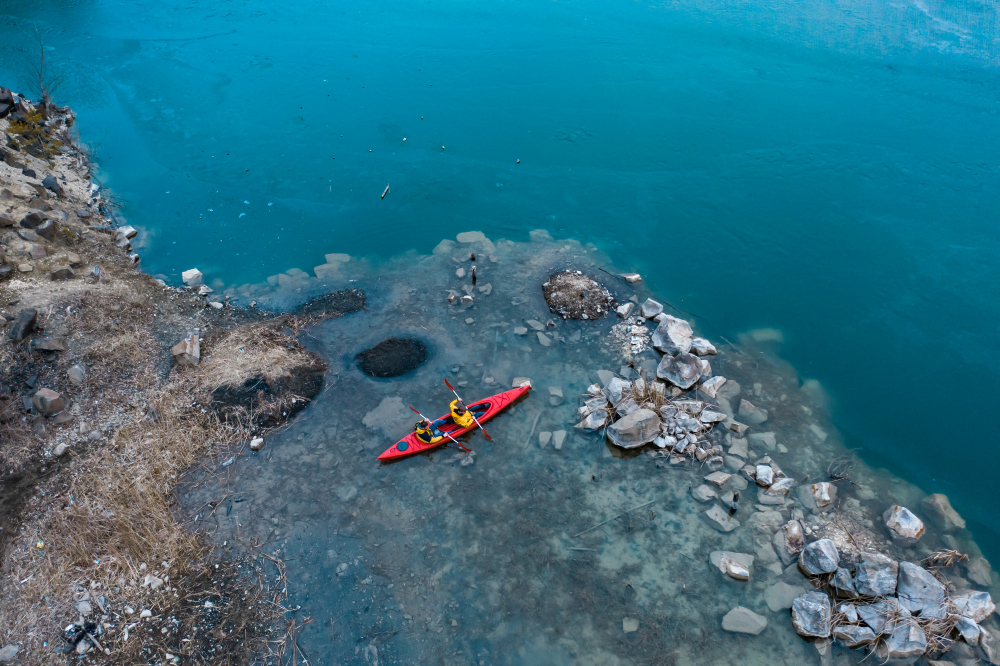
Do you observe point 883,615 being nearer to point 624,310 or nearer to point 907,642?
point 907,642

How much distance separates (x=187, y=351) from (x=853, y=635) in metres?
→ 13.8

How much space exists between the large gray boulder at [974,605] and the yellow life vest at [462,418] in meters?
8.80

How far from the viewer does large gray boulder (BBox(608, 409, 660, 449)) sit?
11.5 m

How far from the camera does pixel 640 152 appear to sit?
67.3 feet

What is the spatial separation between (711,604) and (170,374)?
464 inches

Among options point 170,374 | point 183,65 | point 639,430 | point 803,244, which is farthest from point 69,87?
point 803,244

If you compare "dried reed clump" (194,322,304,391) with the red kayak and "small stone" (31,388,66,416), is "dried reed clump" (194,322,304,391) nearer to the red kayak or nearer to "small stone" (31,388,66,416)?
"small stone" (31,388,66,416)

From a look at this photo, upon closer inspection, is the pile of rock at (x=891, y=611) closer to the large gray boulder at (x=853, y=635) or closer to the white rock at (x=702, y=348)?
the large gray boulder at (x=853, y=635)

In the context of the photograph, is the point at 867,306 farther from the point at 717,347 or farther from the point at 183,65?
the point at 183,65

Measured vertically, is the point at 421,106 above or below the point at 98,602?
above

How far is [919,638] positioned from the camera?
8695 millimetres

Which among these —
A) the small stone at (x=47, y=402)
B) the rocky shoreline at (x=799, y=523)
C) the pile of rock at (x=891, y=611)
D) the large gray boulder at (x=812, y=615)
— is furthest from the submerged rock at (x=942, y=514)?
the small stone at (x=47, y=402)

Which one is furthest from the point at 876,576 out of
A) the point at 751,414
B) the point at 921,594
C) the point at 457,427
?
the point at 457,427

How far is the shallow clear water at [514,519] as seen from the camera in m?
9.08
